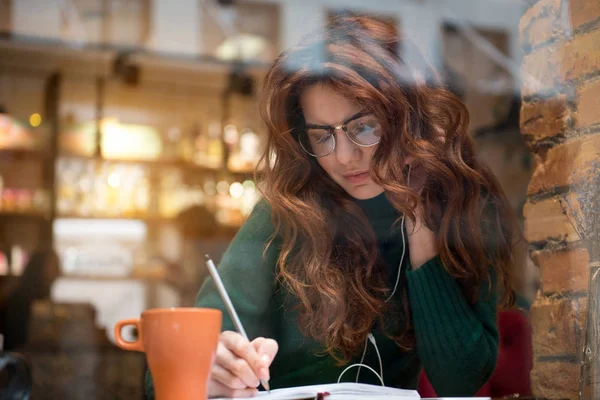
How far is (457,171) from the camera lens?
44.8 inches

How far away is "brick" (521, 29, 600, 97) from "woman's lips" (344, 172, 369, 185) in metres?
0.35

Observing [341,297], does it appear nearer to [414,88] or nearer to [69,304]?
[414,88]

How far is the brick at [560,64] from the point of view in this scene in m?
1.06

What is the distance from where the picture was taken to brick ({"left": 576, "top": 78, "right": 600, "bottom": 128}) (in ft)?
3.43

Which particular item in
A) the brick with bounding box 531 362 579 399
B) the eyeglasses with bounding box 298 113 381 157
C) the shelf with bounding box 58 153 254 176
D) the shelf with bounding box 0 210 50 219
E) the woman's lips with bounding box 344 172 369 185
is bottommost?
the brick with bounding box 531 362 579 399

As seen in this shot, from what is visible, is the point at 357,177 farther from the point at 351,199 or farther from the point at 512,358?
the point at 512,358

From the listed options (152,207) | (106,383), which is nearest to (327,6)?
(106,383)

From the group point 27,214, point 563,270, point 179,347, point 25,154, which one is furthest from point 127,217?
point 179,347

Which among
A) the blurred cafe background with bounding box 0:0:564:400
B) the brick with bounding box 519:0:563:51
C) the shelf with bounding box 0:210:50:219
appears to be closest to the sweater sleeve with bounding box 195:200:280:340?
the brick with bounding box 519:0:563:51

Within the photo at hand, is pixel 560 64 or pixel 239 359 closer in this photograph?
pixel 239 359

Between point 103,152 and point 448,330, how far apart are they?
120 inches

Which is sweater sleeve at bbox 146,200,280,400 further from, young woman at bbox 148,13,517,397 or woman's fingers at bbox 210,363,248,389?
woman's fingers at bbox 210,363,248,389

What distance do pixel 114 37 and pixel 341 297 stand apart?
10.6ft

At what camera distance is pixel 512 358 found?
1.23 m
